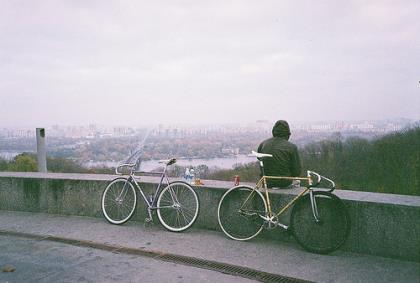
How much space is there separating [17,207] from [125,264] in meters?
3.96

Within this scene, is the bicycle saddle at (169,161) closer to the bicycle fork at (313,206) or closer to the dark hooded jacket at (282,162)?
the dark hooded jacket at (282,162)

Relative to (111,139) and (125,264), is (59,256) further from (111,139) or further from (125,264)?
(111,139)

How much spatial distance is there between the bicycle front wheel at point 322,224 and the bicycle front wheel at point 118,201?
2.67m

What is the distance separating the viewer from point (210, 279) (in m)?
4.02

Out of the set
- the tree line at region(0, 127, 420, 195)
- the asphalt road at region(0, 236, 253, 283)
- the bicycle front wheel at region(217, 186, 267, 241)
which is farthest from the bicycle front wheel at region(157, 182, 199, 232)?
the tree line at region(0, 127, 420, 195)

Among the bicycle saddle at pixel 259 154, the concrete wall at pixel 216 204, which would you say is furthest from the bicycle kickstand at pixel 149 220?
the bicycle saddle at pixel 259 154

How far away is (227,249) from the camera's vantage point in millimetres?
4953

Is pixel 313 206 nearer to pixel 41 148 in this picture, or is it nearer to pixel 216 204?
pixel 216 204

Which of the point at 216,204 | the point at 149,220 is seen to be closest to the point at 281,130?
the point at 216,204

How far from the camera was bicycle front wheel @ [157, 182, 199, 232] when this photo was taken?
5.76 m

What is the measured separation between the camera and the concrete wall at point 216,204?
A: 4.39m

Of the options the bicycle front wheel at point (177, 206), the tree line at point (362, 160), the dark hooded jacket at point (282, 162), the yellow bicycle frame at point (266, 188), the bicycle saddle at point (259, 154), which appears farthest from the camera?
the tree line at point (362, 160)

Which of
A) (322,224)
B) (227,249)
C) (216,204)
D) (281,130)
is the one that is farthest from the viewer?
(216,204)

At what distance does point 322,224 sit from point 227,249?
125 centimetres
